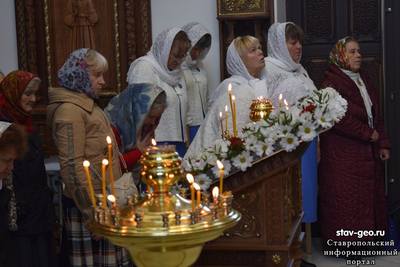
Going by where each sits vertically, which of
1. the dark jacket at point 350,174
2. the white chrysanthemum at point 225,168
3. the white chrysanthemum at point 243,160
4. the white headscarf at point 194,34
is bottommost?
the dark jacket at point 350,174

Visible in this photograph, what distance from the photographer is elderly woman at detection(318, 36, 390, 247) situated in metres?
5.16

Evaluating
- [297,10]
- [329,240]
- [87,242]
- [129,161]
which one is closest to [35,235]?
[87,242]

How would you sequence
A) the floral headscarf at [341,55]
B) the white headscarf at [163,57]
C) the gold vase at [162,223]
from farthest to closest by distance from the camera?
the floral headscarf at [341,55] < the white headscarf at [163,57] < the gold vase at [162,223]

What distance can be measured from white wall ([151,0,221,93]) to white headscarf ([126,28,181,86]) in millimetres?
814

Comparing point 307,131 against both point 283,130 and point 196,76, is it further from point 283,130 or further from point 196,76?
point 196,76

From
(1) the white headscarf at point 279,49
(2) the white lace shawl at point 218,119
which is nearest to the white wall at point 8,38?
(1) the white headscarf at point 279,49

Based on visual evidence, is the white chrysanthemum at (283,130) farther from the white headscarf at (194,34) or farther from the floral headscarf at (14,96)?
the white headscarf at (194,34)

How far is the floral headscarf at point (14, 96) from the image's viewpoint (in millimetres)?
3244

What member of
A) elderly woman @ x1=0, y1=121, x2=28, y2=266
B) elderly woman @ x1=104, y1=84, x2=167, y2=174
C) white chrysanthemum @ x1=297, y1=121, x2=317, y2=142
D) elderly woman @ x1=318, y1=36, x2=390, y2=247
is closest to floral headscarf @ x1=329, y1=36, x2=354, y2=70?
elderly woman @ x1=318, y1=36, x2=390, y2=247

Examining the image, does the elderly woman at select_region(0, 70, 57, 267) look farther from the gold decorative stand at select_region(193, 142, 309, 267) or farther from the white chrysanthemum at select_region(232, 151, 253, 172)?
the white chrysanthemum at select_region(232, 151, 253, 172)

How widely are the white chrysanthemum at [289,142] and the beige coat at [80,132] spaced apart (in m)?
0.83

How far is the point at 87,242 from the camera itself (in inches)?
126

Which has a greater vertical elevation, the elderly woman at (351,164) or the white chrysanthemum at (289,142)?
the white chrysanthemum at (289,142)

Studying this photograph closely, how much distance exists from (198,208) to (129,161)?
5.59 ft
